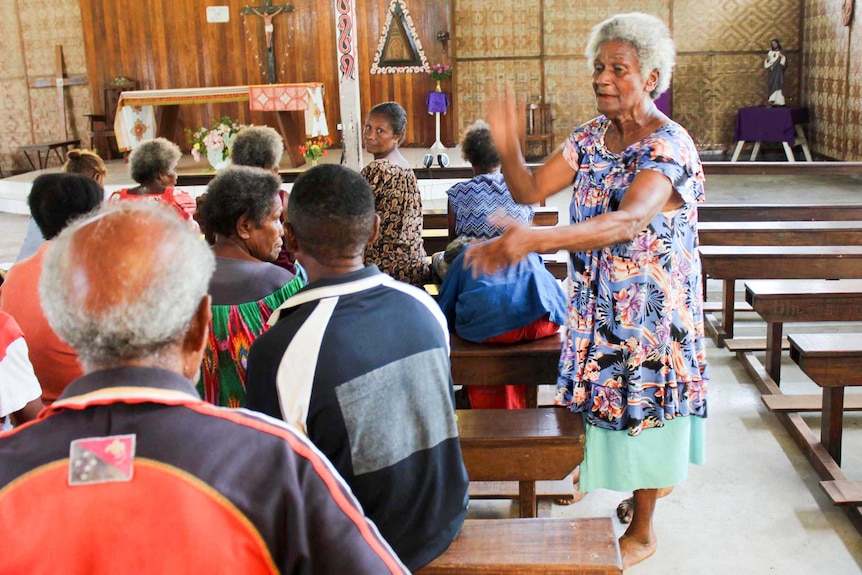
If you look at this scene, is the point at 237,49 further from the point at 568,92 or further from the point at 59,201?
the point at 59,201

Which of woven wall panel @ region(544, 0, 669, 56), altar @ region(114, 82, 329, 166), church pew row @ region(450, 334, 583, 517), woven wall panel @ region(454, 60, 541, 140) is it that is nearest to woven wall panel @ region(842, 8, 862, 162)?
woven wall panel @ region(544, 0, 669, 56)

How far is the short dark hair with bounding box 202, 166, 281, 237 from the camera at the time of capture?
2463 mm

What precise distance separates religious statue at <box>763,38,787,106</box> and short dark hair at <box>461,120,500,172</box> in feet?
28.1

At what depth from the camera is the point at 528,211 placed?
3727 millimetres

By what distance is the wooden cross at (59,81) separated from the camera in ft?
41.5

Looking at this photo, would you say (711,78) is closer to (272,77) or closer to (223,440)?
(272,77)

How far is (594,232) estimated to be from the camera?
76.5 inches

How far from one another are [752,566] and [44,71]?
12896mm

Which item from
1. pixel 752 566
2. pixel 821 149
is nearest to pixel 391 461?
pixel 752 566

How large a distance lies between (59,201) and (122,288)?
200 cm

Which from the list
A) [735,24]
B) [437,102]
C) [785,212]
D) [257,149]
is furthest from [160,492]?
[735,24]

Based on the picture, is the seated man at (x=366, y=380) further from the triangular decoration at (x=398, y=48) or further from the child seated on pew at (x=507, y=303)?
the triangular decoration at (x=398, y=48)

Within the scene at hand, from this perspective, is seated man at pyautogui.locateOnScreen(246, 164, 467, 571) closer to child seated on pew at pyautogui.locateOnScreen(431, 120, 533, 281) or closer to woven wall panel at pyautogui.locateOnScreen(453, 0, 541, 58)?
child seated on pew at pyautogui.locateOnScreen(431, 120, 533, 281)

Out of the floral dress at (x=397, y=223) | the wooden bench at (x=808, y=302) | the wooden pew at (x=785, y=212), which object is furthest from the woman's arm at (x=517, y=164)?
the wooden pew at (x=785, y=212)
